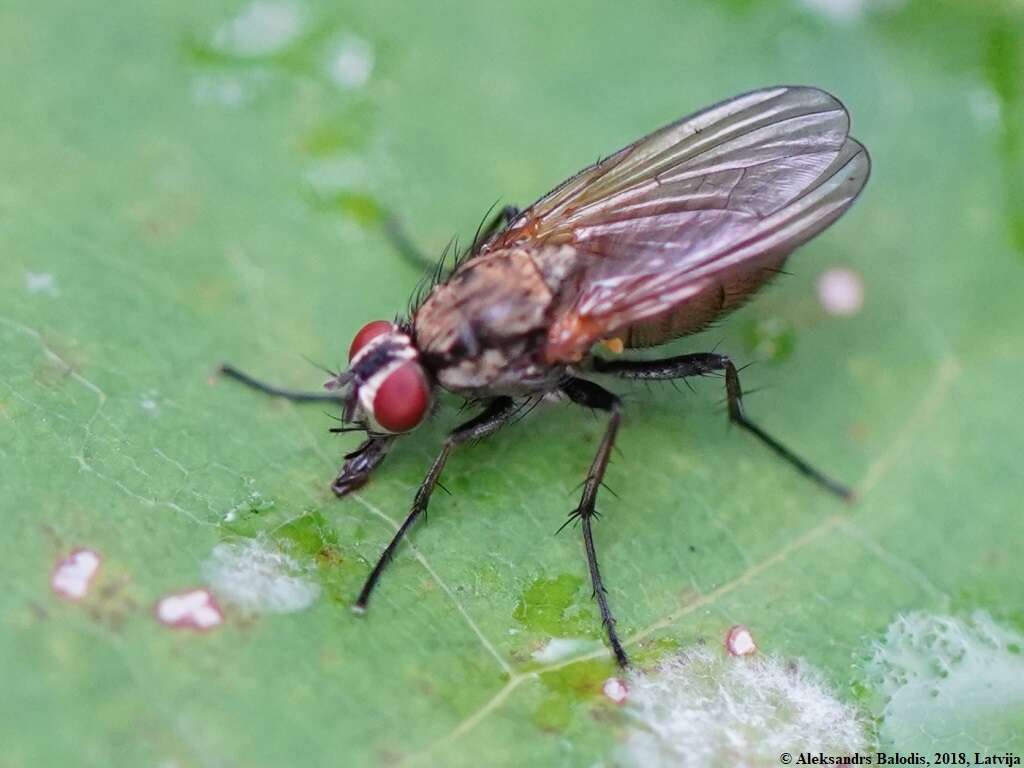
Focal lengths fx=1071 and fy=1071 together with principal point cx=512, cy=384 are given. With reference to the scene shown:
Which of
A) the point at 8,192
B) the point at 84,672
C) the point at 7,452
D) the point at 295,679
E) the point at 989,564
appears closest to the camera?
the point at 84,672

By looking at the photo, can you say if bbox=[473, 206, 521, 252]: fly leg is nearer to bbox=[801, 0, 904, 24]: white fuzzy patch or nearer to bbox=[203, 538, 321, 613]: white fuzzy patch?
bbox=[203, 538, 321, 613]: white fuzzy patch

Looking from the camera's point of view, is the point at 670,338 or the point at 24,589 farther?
the point at 670,338

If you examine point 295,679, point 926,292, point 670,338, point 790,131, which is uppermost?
point 790,131

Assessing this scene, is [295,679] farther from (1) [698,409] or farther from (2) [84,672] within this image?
(1) [698,409]

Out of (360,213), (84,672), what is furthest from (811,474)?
(84,672)

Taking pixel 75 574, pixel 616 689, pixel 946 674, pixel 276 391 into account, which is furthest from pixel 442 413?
pixel 946 674

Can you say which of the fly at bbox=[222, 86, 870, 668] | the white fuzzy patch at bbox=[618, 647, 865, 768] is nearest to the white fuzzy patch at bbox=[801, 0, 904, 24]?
the fly at bbox=[222, 86, 870, 668]

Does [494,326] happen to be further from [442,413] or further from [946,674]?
[946,674]
